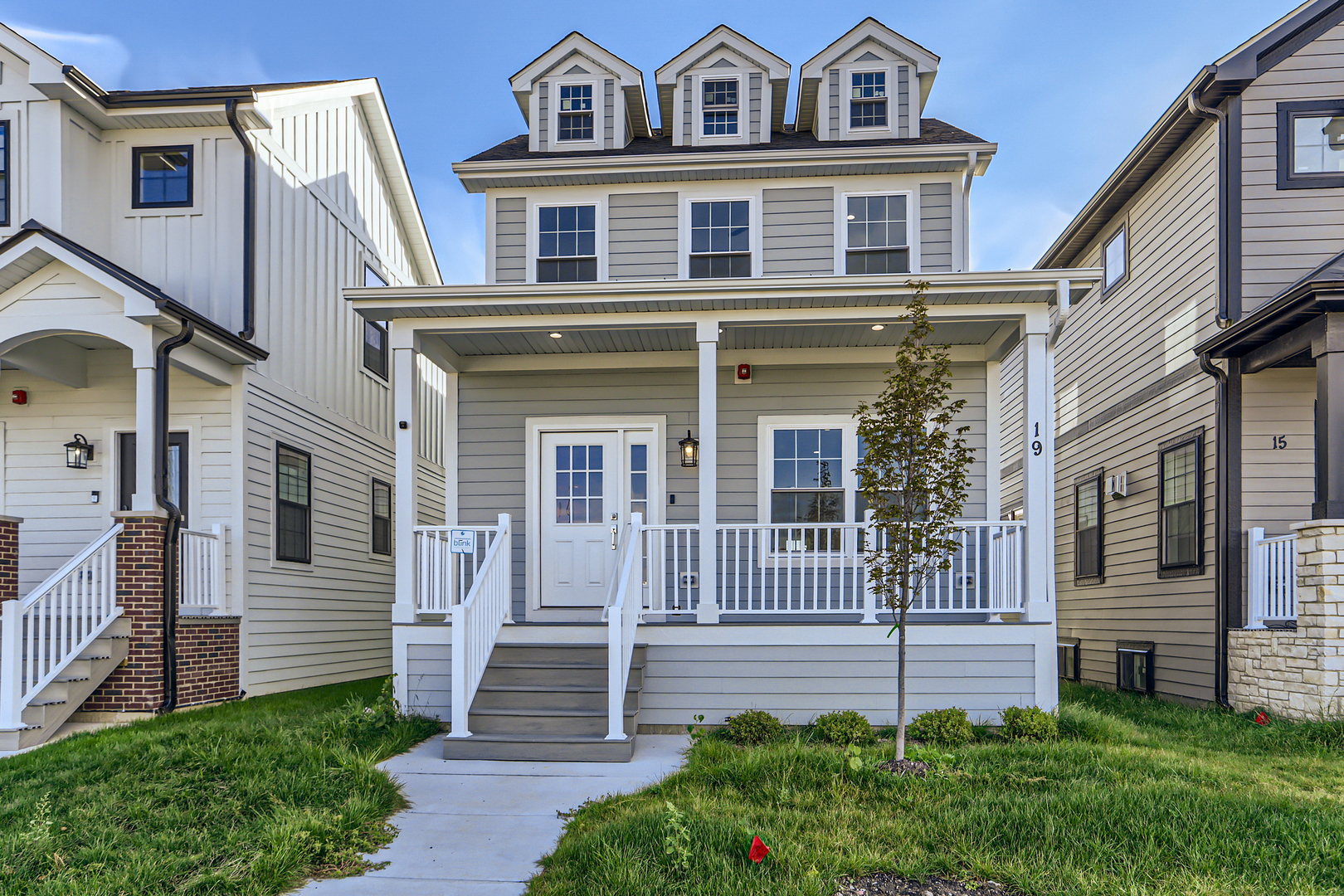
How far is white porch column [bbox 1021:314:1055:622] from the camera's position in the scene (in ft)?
24.0

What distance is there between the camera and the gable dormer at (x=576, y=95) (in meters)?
9.70

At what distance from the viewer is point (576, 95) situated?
32.4 feet

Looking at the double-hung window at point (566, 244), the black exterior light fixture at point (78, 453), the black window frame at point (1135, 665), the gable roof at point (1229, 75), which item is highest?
the gable roof at point (1229, 75)

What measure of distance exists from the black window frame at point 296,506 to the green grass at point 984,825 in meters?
5.85

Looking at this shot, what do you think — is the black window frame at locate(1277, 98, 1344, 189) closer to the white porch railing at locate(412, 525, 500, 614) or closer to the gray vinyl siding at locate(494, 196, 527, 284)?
the gray vinyl siding at locate(494, 196, 527, 284)

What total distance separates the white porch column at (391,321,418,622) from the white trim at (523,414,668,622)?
1.55m

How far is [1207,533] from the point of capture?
28.9 feet

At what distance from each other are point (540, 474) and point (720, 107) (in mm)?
4486

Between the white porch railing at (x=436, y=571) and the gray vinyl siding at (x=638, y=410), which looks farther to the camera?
the gray vinyl siding at (x=638, y=410)

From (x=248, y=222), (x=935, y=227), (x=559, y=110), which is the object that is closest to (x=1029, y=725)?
(x=935, y=227)

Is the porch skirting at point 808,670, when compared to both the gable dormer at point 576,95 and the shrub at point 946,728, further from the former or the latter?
the gable dormer at point 576,95

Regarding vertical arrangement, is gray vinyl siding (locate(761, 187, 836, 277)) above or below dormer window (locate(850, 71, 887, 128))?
below

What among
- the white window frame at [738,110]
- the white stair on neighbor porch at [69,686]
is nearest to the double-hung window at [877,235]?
the white window frame at [738,110]

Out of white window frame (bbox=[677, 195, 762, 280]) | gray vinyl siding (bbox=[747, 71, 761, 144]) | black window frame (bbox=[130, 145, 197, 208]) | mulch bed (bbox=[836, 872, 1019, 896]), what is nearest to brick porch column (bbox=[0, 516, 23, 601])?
black window frame (bbox=[130, 145, 197, 208])
